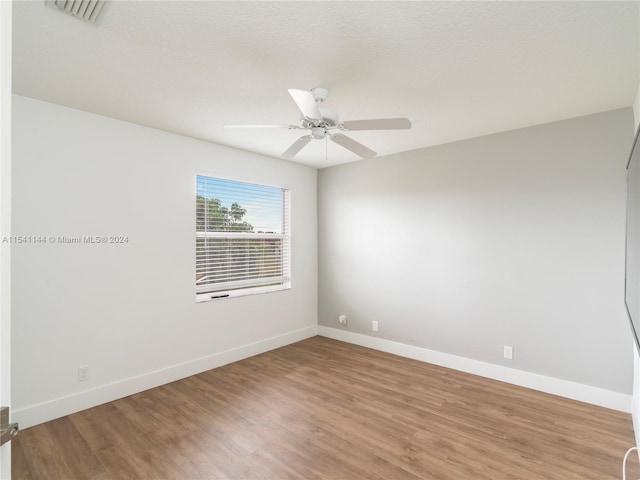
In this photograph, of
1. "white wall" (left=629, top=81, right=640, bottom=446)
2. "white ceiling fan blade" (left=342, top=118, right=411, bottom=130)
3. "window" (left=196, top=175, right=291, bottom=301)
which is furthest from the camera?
"window" (left=196, top=175, right=291, bottom=301)

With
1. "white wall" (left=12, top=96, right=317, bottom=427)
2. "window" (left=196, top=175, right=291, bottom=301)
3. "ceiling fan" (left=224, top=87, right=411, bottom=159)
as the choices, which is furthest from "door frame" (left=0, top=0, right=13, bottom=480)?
"window" (left=196, top=175, right=291, bottom=301)

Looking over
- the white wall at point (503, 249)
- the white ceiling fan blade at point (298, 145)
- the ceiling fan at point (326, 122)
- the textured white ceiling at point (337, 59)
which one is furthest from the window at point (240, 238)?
the ceiling fan at point (326, 122)

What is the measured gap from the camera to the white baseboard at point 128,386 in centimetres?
242

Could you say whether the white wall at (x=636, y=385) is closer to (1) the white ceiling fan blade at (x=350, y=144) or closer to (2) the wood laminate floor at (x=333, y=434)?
(2) the wood laminate floor at (x=333, y=434)

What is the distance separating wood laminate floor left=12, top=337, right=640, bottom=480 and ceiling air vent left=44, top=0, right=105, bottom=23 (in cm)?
255

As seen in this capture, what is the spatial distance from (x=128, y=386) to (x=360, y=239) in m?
3.05

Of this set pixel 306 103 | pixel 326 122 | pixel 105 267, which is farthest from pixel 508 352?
pixel 105 267

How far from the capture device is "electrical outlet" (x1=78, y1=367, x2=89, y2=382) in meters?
2.63

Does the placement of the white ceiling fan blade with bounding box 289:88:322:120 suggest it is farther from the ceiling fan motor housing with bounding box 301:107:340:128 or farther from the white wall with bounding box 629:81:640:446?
the white wall with bounding box 629:81:640:446

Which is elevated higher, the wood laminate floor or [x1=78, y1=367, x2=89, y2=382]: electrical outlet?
[x1=78, y1=367, x2=89, y2=382]: electrical outlet

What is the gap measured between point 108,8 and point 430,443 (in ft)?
10.4

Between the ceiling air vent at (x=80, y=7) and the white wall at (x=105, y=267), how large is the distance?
1347mm

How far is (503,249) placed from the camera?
10.5 ft

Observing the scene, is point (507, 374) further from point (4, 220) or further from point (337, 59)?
point (4, 220)
